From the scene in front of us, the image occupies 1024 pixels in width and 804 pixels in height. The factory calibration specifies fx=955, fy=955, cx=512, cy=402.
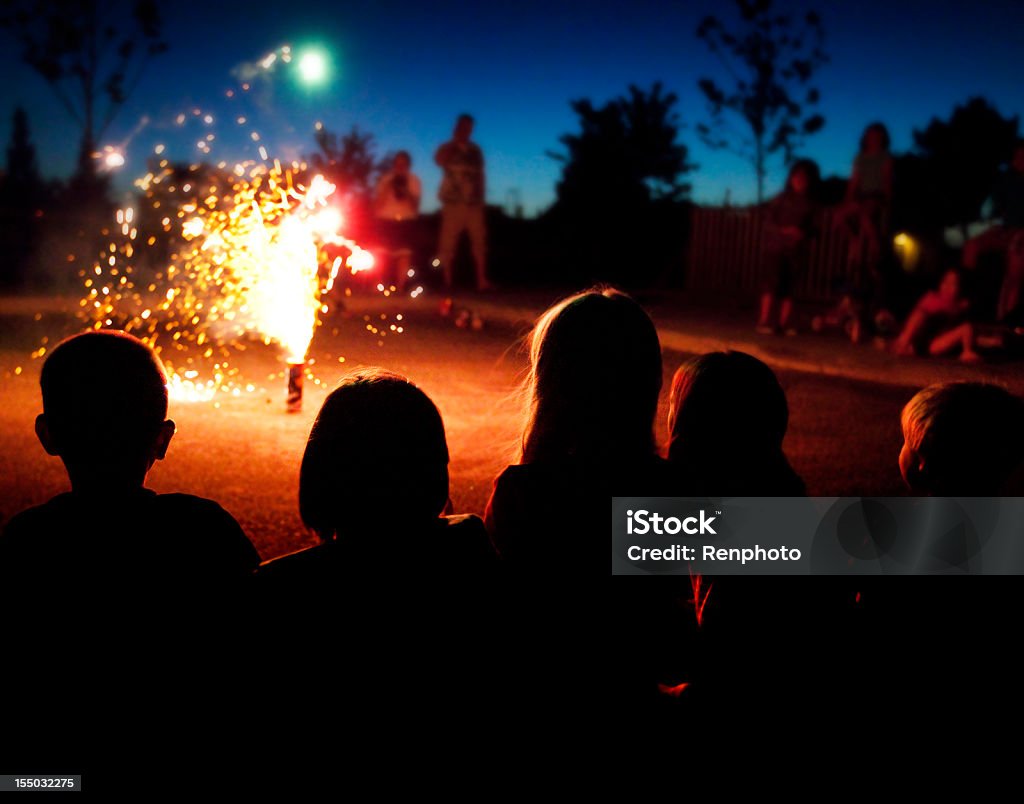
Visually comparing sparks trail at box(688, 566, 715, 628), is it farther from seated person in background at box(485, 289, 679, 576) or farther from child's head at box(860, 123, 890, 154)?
child's head at box(860, 123, 890, 154)

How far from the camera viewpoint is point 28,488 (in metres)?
5.19

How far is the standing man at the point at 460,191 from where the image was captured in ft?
48.7

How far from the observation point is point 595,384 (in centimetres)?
267

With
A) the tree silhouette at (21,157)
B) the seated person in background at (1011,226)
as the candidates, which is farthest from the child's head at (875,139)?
the tree silhouette at (21,157)

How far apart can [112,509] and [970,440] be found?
207 centimetres

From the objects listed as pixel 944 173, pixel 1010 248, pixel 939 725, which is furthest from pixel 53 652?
pixel 944 173

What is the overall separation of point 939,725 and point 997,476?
68 centimetres

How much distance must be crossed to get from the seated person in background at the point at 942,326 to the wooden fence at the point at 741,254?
6.18 m

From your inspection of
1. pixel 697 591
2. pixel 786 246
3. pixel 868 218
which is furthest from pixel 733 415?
pixel 868 218

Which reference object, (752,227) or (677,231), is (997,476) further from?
(677,231)

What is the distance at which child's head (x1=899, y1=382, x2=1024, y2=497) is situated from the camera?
2.42m

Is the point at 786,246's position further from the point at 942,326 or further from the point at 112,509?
the point at 112,509

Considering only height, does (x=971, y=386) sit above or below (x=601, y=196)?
below

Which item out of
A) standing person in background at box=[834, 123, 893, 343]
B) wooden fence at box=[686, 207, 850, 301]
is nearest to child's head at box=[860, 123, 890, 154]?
standing person in background at box=[834, 123, 893, 343]
